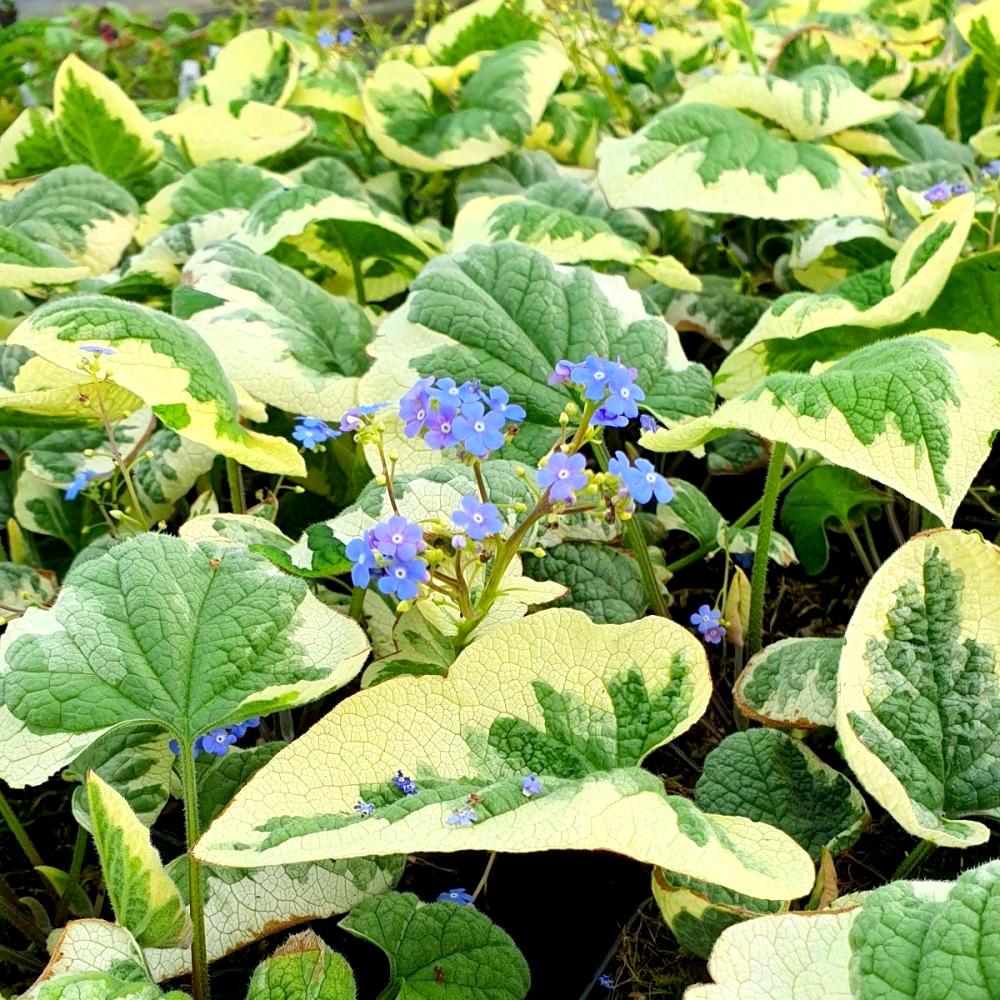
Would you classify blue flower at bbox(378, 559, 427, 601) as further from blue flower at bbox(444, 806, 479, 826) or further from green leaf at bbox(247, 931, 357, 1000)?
green leaf at bbox(247, 931, 357, 1000)

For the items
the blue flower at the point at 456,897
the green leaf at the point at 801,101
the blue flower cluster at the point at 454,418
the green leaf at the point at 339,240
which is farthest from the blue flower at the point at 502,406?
the green leaf at the point at 801,101

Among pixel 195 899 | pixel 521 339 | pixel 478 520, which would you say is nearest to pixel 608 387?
pixel 478 520

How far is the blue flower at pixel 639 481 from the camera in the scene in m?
0.87

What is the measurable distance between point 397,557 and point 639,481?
0.20 metres

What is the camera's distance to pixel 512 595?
102cm

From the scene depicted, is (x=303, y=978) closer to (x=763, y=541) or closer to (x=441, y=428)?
(x=441, y=428)

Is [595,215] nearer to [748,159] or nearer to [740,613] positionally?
[748,159]

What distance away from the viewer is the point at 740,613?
120cm

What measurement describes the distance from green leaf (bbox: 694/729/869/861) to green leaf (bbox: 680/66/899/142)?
1094 millimetres

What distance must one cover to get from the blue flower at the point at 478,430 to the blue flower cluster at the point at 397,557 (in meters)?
0.09

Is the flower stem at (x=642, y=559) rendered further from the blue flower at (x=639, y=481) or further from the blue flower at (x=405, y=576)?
the blue flower at (x=405, y=576)

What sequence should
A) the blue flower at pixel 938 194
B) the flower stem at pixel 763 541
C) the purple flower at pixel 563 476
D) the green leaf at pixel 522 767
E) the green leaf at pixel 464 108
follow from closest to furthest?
1. the green leaf at pixel 522 767
2. the purple flower at pixel 563 476
3. the flower stem at pixel 763 541
4. the blue flower at pixel 938 194
5. the green leaf at pixel 464 108

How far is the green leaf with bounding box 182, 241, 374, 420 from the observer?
124cm

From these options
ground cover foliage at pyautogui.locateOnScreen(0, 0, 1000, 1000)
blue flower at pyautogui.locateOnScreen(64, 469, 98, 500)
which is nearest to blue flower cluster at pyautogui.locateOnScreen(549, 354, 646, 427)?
ground cover foliage at pyautogui.locateOnScreen(0, 0, 1000, 1000)
